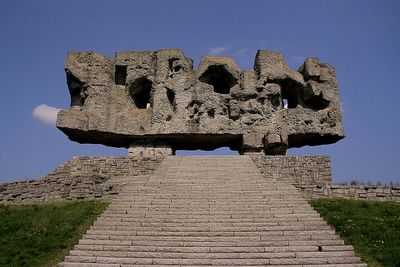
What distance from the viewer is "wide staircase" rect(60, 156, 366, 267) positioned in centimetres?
918

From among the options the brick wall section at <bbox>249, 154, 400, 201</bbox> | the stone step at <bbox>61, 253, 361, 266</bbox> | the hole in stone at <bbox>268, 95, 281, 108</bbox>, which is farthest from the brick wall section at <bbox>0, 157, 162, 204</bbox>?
the hole in stone at <bbox>268, 95, 281, 108</bbox>

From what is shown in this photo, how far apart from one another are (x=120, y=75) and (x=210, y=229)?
1479 centimetres

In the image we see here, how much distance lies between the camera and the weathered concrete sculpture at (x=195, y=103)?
21.5 m

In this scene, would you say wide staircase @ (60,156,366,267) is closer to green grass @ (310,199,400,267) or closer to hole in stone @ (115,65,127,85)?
green grass @ (310,199,400,267)

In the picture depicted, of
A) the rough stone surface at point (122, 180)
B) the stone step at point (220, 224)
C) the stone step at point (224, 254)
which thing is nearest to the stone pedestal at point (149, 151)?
the rough stone surface at point (122, 180)

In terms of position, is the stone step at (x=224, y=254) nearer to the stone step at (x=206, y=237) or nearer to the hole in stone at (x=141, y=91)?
the stone step at (x=206, y=237)

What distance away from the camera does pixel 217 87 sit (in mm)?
24844

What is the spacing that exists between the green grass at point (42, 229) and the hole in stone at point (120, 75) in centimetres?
1032

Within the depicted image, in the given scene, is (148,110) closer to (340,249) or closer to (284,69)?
(284,69)

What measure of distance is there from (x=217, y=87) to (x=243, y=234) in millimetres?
15518

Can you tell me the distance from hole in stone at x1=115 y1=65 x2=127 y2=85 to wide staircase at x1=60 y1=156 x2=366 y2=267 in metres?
9.66

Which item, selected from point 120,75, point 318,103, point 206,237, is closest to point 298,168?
point 318,103

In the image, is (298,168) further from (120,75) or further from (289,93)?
(120,75)

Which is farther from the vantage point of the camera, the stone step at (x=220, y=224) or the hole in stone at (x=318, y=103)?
the hole in stone at (x=318, y=103)
